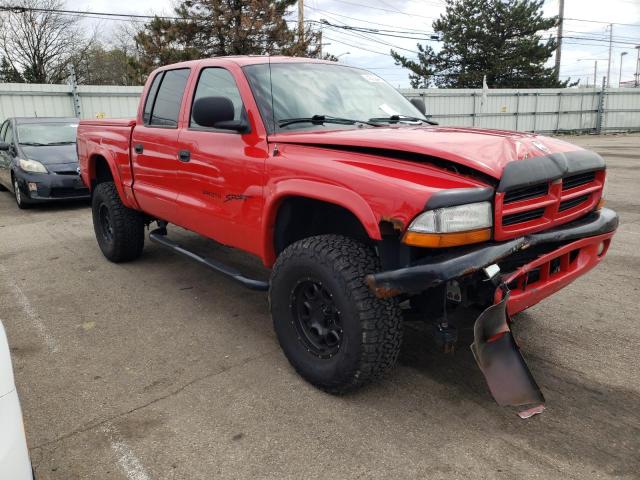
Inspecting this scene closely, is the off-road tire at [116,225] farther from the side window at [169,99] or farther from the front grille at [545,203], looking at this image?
the front grille at [545,203]

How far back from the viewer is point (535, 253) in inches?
113

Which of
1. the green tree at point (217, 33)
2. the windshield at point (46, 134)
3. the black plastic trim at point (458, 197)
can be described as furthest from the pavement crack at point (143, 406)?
Result: the green tree at point (217, 33)

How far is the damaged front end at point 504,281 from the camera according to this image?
2443mm

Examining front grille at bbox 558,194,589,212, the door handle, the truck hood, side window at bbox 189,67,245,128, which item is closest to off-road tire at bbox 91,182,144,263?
the door handle

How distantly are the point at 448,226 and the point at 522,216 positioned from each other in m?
0.49

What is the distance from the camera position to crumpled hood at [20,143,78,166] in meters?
9.07

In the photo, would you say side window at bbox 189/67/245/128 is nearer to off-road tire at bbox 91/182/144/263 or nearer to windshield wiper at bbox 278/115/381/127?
windshield wiper at bbox 278/115/381/127

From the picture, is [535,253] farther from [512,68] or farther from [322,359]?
[512,68]

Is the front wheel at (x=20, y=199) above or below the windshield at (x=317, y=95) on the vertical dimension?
below

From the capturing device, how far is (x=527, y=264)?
269 cm

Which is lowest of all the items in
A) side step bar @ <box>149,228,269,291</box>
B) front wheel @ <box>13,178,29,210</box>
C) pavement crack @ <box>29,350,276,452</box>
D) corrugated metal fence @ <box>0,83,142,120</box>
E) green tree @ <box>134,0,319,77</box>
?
pavement crack @ <box>29,350,276,452</box>

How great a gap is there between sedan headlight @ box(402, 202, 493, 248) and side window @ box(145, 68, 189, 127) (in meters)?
2.56

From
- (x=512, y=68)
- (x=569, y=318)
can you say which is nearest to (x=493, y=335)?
(x=569, y=318)

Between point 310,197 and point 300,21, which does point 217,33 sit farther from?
point 310,197
